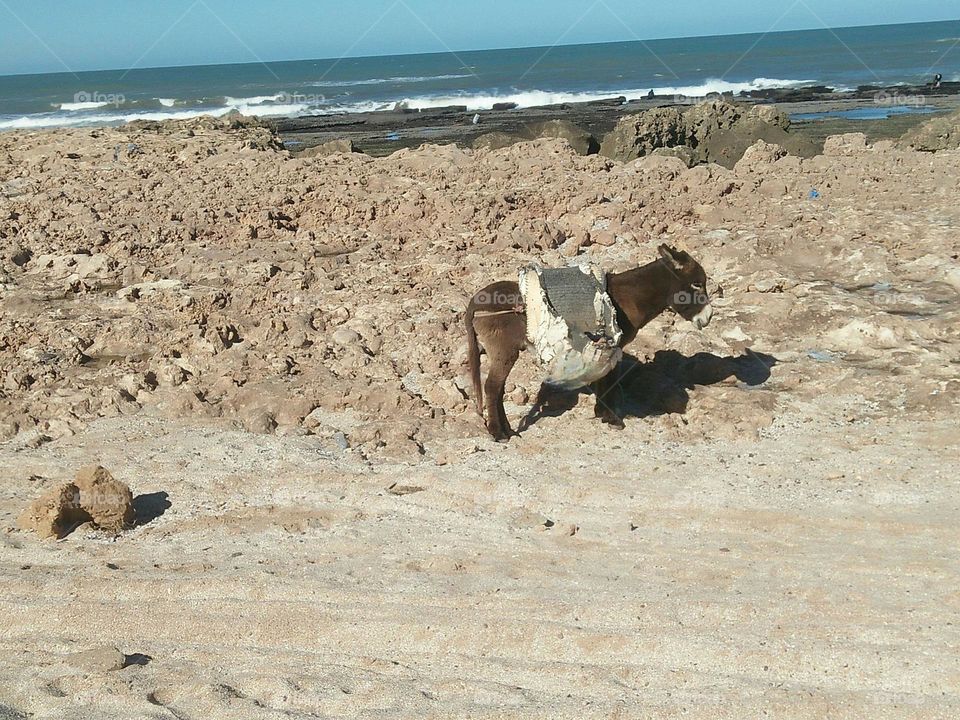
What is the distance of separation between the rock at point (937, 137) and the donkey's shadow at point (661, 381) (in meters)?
7.49

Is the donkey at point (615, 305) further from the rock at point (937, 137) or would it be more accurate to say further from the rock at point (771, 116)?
the rock at point (771, 116)

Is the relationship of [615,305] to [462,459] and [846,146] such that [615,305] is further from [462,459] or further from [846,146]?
[846,146]

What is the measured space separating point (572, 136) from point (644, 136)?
60.4 inches

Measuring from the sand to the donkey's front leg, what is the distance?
0.09m

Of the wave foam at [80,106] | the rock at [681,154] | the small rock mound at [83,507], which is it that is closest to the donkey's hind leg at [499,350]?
the small rock mound at [83,507]

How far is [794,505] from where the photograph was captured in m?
5.34

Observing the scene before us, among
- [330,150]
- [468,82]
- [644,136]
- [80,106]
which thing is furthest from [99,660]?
[468,82]

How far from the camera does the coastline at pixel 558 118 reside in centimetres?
2100

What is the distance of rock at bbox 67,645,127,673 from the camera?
3.90 meters

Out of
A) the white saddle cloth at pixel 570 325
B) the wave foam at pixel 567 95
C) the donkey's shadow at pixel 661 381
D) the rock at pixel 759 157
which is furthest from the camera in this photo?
the wave foam at pixel 567 95

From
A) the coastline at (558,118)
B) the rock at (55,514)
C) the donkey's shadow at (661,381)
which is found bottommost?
the rock at (55,514)

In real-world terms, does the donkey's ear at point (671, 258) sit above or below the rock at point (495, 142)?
below

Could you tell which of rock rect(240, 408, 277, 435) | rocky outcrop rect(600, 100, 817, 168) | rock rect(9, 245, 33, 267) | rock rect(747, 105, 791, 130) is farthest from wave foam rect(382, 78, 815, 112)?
rock rect(240, 408, 277, 435)

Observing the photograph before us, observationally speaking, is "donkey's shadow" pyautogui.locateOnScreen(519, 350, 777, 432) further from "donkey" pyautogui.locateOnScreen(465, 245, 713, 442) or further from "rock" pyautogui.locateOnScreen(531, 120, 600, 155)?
"rock" pyautogui.locateOnScreen(531, 120, 600, 155)
